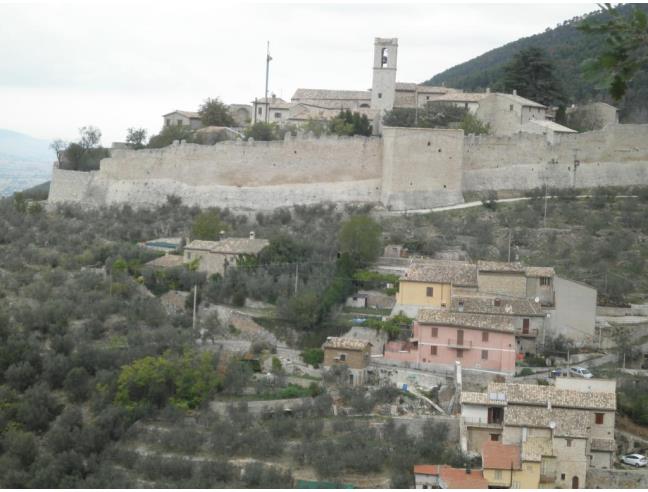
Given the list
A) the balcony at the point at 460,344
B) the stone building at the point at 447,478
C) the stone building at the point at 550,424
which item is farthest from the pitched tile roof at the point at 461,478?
the balcony at the point at 460,344

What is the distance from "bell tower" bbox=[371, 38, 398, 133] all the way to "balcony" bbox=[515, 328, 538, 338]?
642 inches

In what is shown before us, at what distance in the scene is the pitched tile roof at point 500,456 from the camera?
566 inches

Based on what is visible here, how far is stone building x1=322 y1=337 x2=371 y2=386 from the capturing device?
1778 cm

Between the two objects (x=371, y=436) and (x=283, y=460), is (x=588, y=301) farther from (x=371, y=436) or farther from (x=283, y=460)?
(x=283, y=460)

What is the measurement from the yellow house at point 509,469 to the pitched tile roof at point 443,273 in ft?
17.5

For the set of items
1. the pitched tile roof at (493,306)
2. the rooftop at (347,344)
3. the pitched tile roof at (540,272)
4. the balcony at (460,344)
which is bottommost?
the rooftop at (347,344)

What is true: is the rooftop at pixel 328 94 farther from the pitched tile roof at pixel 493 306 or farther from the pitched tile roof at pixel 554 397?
the pitched tile roof at pixel 554 397

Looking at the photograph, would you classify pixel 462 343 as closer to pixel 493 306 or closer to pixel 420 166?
pixel 493 306

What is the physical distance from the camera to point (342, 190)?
27.2 meters

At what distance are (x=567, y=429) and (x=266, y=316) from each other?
7.16 m

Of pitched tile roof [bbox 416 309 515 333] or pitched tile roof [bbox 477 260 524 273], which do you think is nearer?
pitched tile roof [bbox 416 309 515 333]

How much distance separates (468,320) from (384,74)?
17403 millimetres

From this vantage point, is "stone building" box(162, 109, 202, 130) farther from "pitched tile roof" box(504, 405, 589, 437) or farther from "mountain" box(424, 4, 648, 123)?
"pitched tile roof" box(504, 405, 589, 437)

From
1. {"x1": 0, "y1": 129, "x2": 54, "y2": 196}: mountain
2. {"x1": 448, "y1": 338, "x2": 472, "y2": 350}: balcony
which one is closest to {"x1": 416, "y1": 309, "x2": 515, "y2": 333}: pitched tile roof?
{"x1": 448, "y1": 338, "x2": 472, "y2": 350}: balcony
